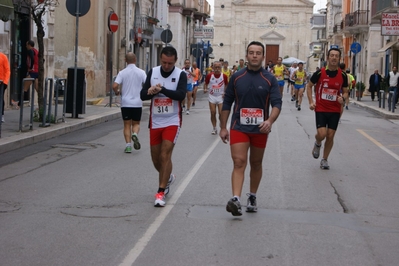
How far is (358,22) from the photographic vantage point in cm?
5275

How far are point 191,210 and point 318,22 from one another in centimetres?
9718

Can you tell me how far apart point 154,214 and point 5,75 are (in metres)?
8.42

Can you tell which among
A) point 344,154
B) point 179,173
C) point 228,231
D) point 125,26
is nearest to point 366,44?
point 125,26

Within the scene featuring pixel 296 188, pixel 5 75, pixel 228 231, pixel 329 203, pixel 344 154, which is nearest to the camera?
pixel 228 231

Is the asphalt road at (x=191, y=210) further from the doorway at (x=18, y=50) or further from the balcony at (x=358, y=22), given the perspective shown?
the balcony at (x=358, y=22)

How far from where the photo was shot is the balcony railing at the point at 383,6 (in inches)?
1495

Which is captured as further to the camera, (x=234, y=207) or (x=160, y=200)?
(x=160, y=200)

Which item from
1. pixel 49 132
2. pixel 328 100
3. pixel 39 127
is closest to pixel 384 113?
pixel 39 127

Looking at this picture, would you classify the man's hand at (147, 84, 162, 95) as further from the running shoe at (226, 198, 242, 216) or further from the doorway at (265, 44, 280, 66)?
the doorway at (265, 44, 280, 66)

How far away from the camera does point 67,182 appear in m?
9.86

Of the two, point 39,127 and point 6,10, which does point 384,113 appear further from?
point 6,10

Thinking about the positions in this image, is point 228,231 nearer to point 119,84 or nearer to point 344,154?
point 119,84

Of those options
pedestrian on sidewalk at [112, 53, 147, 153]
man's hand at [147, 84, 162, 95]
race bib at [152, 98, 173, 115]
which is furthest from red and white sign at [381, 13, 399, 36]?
man's hand at [147, 84, 162, 95]

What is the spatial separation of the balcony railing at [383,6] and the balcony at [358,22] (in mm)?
5501
